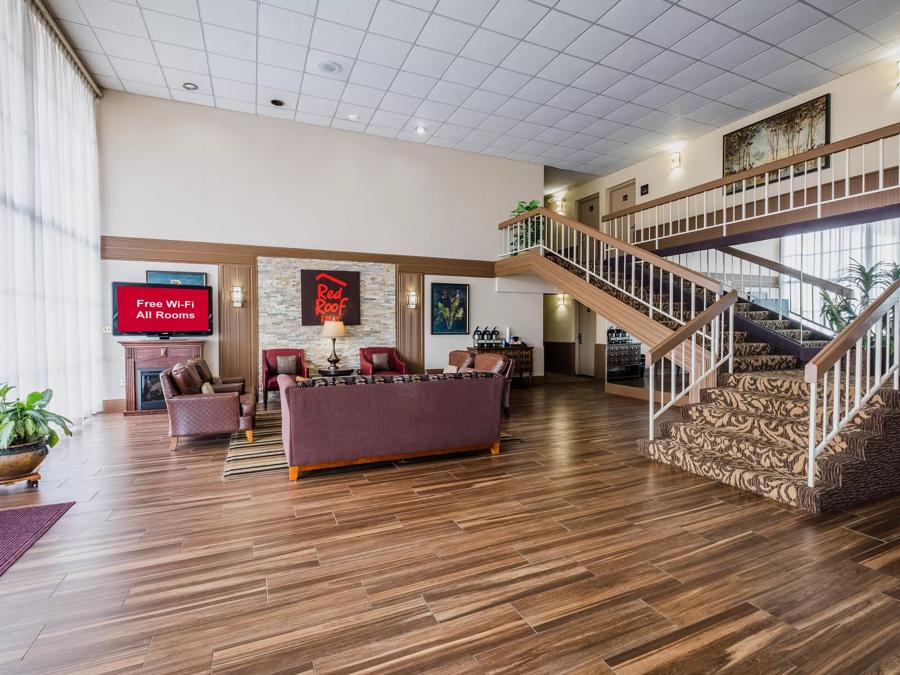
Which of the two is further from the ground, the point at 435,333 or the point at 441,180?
the point at 441,180

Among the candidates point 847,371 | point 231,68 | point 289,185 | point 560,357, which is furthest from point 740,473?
point 560,357

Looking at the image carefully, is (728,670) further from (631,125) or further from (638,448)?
(631,125)

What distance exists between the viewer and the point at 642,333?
5742 mm

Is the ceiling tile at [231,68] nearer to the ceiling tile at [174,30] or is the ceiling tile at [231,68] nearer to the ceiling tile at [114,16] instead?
the ceiling tile at [174,30]

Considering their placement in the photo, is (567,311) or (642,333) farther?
(567,311)

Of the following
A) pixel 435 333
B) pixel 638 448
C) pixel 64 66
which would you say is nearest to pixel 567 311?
pixel 435 333

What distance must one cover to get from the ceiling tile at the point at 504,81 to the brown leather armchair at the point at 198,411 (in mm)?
5728

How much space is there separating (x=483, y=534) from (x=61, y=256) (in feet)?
20.0

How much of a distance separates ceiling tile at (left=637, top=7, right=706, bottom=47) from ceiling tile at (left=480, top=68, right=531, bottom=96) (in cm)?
172

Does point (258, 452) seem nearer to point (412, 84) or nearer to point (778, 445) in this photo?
point (778, 445)

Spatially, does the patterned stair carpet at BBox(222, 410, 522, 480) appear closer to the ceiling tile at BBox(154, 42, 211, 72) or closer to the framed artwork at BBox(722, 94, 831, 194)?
the ceiling tile at BBox(154, 42, 211, 72)

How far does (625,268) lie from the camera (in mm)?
7066

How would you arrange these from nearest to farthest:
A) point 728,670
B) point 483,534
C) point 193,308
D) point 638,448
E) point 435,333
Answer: point 728,670, point 483,534, point 638,448, point 193,308, point 435,333

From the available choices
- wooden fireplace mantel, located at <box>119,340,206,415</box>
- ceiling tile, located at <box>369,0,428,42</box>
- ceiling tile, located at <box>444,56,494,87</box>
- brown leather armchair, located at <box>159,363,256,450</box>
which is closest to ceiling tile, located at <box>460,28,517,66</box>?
ceiling tile, located at <box>444,56,494,87</box>
